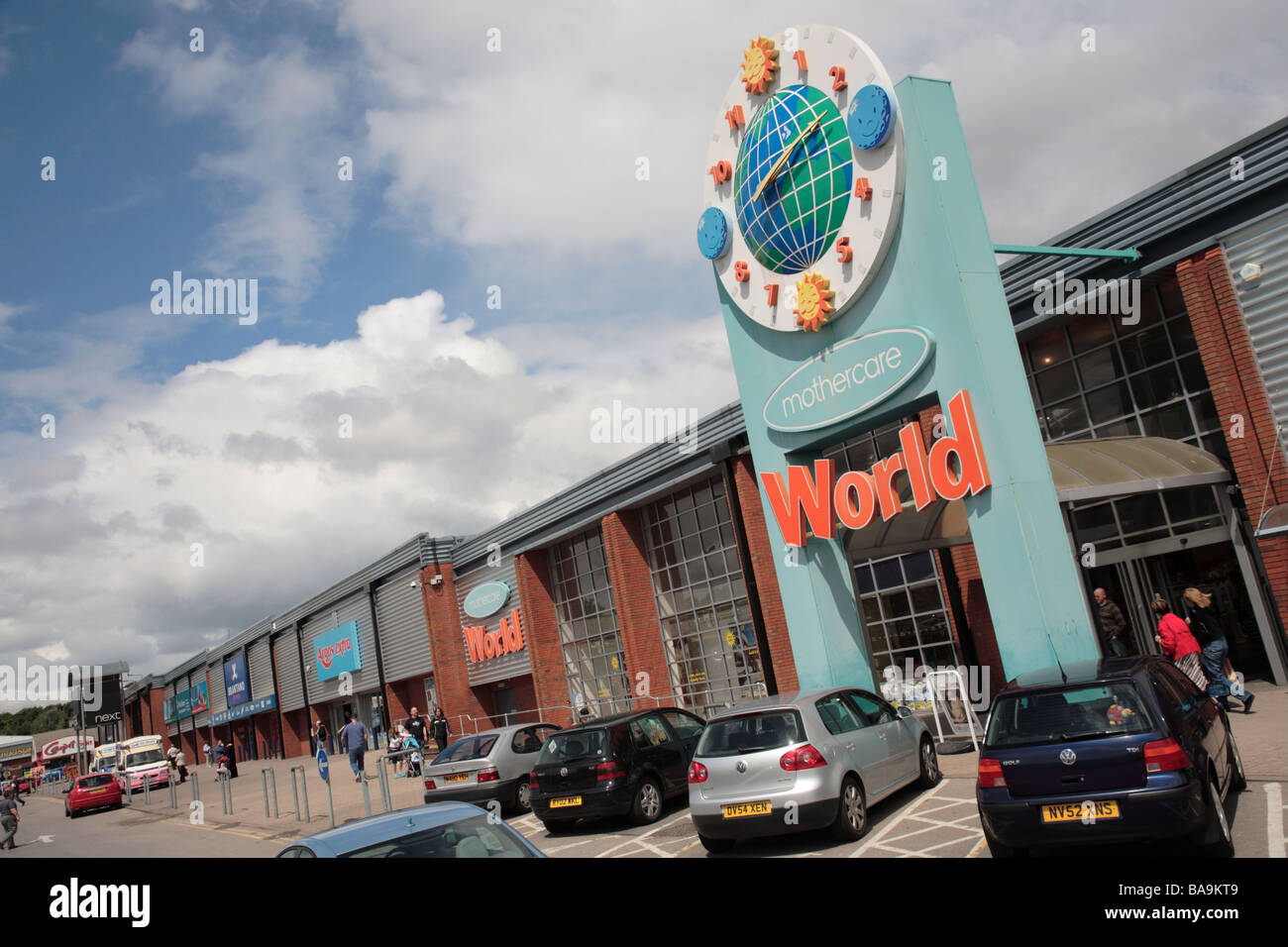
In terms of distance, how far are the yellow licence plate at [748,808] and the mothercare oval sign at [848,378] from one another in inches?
247

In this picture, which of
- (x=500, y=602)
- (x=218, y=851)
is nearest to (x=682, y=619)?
(x=500, y=602)

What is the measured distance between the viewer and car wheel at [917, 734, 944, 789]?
1071 cm

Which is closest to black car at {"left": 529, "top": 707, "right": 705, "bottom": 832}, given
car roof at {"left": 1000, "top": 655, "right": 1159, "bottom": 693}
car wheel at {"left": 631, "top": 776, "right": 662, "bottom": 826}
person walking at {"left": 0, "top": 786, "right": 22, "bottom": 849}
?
car wheel at {"left": 631, "top": 776, "right": 662, "bottom": 826}

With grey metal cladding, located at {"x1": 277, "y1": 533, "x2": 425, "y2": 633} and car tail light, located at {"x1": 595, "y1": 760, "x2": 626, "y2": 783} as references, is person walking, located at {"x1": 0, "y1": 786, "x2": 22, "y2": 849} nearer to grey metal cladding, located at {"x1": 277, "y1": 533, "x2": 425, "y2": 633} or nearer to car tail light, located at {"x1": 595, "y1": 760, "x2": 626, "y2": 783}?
grey metal cladding, located at {"x1": 277, "y1": 533, "x2": 425, "y2": 633}

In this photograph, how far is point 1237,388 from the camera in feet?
42.8

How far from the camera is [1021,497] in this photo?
11188 mm

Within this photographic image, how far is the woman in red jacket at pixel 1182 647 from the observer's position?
38.5ft

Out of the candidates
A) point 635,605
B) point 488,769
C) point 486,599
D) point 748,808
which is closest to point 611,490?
point 635,605

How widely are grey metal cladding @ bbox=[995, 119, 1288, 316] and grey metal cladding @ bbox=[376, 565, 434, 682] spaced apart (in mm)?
24794

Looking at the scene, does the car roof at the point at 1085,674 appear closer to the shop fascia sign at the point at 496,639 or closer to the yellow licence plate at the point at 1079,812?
the yellow licence plate at the point at 1079,812

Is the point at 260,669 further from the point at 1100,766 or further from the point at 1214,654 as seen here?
the point at 1100,766

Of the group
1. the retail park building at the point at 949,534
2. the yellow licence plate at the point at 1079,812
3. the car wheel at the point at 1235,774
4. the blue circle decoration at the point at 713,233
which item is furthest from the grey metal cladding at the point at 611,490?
the yellow licence plate at the point at 1079,812
